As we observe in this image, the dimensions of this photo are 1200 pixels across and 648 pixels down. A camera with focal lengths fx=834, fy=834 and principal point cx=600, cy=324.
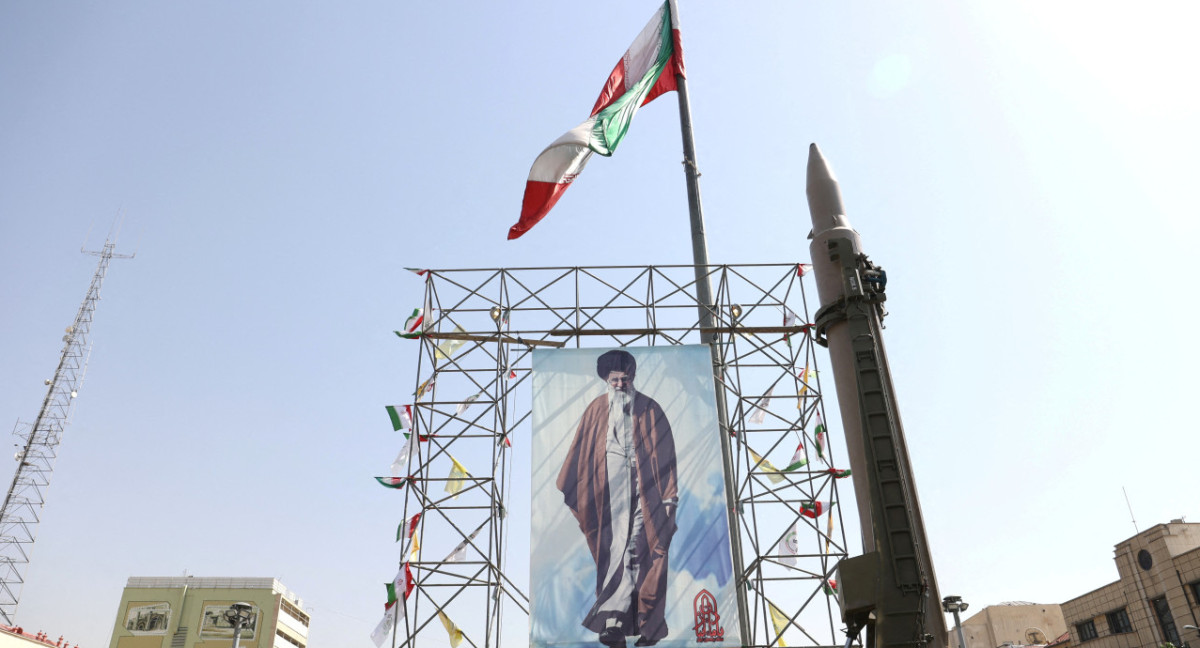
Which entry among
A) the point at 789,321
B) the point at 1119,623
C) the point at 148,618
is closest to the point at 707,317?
the point at 789,321

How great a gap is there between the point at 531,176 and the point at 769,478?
8.05 metres

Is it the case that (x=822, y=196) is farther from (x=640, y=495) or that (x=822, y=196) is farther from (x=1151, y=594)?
(x=1151, y=594)

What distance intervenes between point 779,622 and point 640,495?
3445mm

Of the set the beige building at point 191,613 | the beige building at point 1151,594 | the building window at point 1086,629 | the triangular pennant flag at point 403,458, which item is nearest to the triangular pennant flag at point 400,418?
the triangular pennant flag at point 403,458

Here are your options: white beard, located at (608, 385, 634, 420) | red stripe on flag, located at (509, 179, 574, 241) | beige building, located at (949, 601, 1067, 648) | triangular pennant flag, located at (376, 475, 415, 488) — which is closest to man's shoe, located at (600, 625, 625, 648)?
white beard, located at (608, 385, 634, 420)

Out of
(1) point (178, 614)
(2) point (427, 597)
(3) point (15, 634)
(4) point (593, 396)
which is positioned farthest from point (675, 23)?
(1) point (178, 614)

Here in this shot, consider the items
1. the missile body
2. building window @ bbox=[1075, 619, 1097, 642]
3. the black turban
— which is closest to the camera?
the missile body

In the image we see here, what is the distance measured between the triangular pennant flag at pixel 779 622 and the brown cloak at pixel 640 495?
6.67 ft

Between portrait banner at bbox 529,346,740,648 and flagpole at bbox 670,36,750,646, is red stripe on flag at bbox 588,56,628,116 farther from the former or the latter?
portrait banner at bbox 529,346,740,648

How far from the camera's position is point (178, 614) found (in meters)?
57.2

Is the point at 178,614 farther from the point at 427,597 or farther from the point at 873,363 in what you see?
the point at 873,363

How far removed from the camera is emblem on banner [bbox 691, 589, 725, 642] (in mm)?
14969

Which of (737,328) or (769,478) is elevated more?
(737,328)

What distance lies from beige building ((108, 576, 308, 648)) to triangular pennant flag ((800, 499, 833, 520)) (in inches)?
1915
